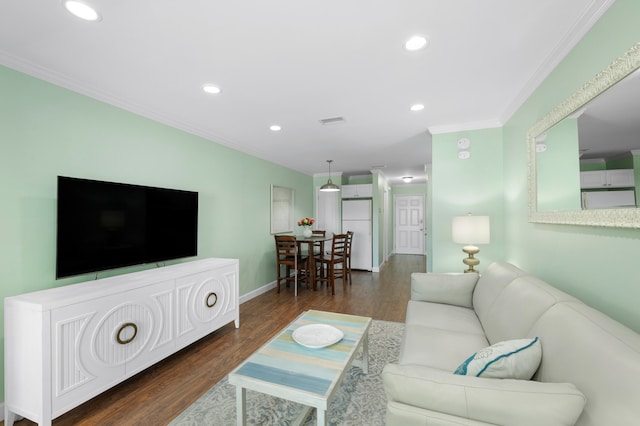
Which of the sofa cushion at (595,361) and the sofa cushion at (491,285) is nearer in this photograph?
the sofa cushion at (595,361)

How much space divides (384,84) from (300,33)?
36.1 inches

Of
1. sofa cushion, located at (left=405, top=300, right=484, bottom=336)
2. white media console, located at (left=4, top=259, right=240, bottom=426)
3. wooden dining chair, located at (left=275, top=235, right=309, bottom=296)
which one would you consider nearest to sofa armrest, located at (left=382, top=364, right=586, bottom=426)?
sofa cushion, located at (left=405, top=300, right=484, bottom=336)

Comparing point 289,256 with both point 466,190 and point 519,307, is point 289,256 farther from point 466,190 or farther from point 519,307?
point 519,307

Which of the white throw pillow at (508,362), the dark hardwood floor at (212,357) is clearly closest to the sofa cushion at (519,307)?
the white throw pillow at (508,362)

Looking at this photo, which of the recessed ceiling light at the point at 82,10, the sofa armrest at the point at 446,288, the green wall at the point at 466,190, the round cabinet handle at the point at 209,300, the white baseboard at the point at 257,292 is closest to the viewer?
the recessed ceiling light at the point at 82,10

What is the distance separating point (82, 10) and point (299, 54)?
1210mm

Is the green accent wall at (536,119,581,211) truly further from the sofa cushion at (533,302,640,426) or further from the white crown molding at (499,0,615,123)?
the sofa cushion at (533,302,640,426)

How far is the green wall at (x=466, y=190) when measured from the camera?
126 inches

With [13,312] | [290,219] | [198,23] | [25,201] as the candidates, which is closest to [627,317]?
[198,23]

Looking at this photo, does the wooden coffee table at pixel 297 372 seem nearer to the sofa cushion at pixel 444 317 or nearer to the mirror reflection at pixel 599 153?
the sofa cushion at pixel 444 317

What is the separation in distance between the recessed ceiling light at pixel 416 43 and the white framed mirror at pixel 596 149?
0.94 m

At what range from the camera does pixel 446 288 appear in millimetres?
2592

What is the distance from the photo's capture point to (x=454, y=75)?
215 centimetres

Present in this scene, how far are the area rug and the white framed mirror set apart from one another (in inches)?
68.9
